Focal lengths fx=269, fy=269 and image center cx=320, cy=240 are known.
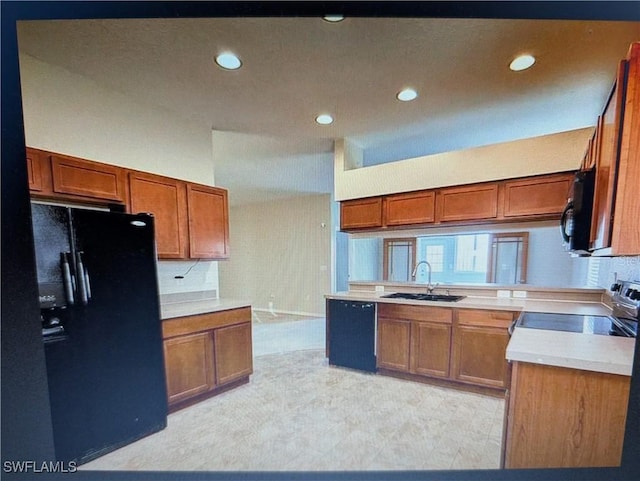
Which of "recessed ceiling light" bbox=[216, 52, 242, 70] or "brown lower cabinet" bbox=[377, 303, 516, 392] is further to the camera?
"brown lower cabinet" bbox=[377, 303, 516, 392]

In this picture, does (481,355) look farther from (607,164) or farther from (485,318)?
(607,164)

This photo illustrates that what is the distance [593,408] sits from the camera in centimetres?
104

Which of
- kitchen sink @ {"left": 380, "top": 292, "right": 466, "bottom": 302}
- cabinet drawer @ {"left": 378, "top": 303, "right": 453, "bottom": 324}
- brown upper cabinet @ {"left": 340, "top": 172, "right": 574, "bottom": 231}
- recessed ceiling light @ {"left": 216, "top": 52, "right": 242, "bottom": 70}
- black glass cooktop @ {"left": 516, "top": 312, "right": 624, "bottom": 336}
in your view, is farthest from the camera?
kitchen sink @ {"left": 380, "top": 292, "right": 466, "bottom": 302}

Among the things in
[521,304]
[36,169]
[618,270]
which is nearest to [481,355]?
[521,304]

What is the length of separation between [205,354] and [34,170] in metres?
1.69

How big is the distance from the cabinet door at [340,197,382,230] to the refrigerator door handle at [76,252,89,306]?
2513 millimetres

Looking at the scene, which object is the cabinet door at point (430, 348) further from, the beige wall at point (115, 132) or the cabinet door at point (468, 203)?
the beige wall at point (115, 132)

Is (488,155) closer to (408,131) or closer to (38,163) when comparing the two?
(408,131)

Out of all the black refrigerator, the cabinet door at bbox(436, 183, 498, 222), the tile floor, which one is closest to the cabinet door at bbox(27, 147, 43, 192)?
the black refrigerator

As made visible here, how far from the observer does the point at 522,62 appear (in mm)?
1765

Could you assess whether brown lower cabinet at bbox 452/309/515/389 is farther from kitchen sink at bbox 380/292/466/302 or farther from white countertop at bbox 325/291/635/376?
white countertop at bbox 325/291/635/376

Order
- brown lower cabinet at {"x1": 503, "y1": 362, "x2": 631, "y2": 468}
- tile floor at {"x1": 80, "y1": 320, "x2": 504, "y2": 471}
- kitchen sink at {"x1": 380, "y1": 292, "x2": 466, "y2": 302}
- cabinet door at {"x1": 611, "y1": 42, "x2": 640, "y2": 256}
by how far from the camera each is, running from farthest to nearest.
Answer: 1. kitchen sink at {"x1": 380, "y1": 292, "x2": 466, "y2": 302}
2. tile floor at {"x1": 80, "y1": 320, "x2": 504, "y2": 471}
3. brown lower cabinet at {"x1": 503, "y1": 362, "x2": 631, "y2": 468}
4. cabinet door at {"x1": 611, "y1": 42, "x2": 640, "y2": 256}

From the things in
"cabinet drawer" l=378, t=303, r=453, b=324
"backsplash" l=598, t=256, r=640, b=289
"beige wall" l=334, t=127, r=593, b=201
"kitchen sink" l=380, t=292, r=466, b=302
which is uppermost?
"beige wall" l=334, t=127, r=593, b=201

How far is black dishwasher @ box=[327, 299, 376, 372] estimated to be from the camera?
2791 millimetres
